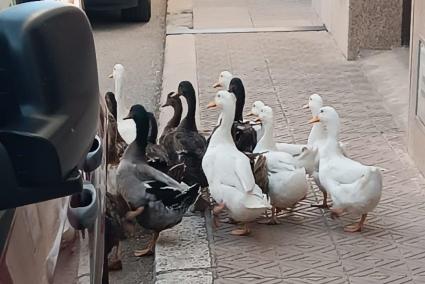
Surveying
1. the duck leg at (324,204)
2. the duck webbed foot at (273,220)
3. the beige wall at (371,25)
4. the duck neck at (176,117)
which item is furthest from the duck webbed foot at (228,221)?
the beige wall at (371,25)

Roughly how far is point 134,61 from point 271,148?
14.4 feet

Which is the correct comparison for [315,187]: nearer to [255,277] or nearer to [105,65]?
[255,277]

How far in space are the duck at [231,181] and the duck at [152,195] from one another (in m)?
0.15

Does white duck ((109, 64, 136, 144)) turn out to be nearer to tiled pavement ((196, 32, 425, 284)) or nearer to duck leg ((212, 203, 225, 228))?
tiled pavement ((196, 32, 425, 284))

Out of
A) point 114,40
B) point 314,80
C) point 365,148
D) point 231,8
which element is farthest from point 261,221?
point 231,8

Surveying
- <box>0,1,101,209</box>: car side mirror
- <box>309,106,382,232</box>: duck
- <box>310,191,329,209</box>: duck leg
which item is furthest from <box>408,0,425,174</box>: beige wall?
<box>0,1,101,209</box>: car side mirror

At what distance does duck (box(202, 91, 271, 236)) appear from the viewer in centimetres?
468

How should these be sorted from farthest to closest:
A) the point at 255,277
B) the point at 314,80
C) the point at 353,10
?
the point at 353,10 → the point at 314,80 → the point at 255,277

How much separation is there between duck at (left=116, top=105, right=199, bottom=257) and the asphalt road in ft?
0.79

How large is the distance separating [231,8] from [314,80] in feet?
13.2

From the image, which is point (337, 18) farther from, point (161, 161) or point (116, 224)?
point (116, 224)

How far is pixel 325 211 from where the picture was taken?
5160mm

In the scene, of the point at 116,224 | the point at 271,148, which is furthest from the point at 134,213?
the point at 271,148

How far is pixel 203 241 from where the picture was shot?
15.9ft
